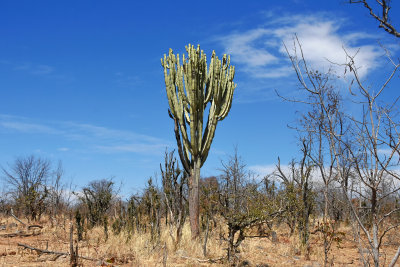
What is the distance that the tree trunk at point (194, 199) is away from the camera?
9867 millimetres

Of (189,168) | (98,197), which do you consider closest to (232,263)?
(189,168)

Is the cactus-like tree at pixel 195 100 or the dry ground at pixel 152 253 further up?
the cactus-like tree at pixel 195 100

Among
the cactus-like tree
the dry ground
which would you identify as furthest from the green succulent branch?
the dry ground

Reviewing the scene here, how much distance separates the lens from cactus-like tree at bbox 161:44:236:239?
10.2 meters

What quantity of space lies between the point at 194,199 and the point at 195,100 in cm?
256

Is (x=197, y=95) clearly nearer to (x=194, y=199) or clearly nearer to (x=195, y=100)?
(x=195, y=100)

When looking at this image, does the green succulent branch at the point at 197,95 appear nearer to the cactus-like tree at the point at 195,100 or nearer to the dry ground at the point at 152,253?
the cactus-like tree at the point at 195,100

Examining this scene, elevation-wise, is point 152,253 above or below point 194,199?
below

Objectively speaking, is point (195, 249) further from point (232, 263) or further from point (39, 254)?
point (39, 254)

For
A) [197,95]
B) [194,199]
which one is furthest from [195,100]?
[194,199]

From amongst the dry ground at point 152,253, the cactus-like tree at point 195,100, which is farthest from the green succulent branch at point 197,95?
the dry ground at point 152,253

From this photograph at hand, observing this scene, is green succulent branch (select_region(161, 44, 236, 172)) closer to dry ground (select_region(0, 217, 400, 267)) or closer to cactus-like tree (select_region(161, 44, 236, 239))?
cactus-like tree (select_region(161, 44, 236, 239))

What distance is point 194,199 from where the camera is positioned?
10.1m

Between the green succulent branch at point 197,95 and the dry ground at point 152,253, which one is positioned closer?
the dry ground at point 152,253
